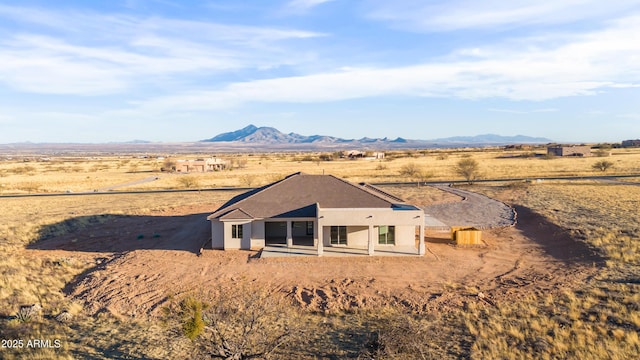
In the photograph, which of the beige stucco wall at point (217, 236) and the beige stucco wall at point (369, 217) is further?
the beige stucco wall at point (217, 236)

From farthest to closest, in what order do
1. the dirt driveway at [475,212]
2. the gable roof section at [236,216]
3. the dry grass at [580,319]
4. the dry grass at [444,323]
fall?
the dirt driveway at [475,212], the gable roof section at [236,216], the dry grass at [444,323], the dry grass at [580,319]

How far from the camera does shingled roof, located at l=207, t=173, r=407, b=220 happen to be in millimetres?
30609

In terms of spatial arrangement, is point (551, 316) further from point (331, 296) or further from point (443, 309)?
point (331, 296)

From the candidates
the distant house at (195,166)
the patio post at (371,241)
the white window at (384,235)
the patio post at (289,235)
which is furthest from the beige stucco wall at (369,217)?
the distant house at (195,166)

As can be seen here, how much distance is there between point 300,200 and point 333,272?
25.7ft

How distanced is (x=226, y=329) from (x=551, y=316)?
14381 mm

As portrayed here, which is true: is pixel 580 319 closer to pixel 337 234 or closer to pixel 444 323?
pixel 444 323

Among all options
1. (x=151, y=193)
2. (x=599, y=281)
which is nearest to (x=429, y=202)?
(x=599, y=281)

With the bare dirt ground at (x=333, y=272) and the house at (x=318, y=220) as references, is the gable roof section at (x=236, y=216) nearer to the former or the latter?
the house at (x=318, y=220)

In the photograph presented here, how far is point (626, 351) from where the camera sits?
15.6 m

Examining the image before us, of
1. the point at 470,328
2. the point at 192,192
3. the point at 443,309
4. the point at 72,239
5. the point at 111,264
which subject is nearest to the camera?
the point at 470,328

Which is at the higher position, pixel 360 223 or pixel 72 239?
pixel 360 223

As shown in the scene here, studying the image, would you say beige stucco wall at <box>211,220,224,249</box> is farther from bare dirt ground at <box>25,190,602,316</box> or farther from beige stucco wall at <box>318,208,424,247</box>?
beige stucco wall at <box>318,208,424,247</box>

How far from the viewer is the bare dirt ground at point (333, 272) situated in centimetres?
2164
